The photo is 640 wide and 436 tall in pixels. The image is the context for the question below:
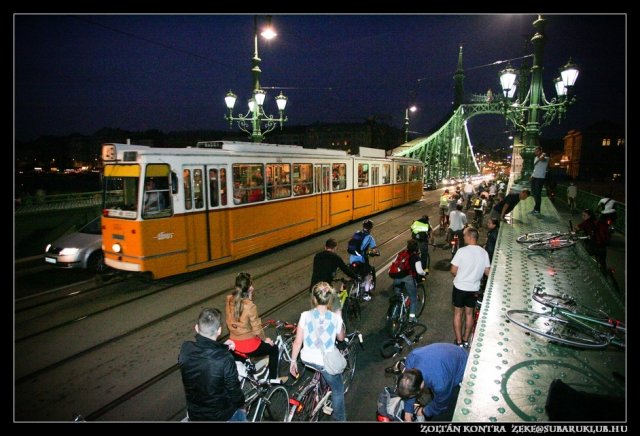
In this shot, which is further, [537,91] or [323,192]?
[323,192]

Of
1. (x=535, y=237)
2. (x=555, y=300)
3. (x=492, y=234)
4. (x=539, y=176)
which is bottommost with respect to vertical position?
(x=555, y=300)

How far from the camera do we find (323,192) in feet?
46.3

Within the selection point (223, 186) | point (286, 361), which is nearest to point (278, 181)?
point (223, 186)

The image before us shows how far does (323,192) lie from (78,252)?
8160 millimetres

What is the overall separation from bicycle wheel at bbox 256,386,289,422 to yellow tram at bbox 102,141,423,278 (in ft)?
17.0

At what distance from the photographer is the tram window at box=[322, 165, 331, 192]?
14.0 meters

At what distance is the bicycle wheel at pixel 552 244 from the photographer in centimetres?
637

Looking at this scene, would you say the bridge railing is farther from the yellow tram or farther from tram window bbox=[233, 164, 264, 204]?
→ tram window bbox=[233, 164, 264, 204]

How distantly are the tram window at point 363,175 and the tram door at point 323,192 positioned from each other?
3.13 meters

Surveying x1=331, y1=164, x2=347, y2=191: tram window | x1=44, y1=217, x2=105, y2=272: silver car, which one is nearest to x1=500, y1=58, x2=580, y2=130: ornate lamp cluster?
x1=331, y1=164, x2=347, y2=191: tram window

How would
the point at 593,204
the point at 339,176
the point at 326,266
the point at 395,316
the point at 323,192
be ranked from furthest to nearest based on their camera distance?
the point at 593,204 < the point at 339,176 < the point at 323,192 < the point at 395,316 < the point at 326,266

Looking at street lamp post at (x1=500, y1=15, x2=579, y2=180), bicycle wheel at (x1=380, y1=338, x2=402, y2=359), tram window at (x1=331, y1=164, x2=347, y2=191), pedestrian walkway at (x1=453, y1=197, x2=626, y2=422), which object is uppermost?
street lamp post at (x1=500, y1=15, x2=579, y2=180)

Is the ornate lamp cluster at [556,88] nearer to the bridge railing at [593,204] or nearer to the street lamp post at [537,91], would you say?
the street lamp post at [537,91]

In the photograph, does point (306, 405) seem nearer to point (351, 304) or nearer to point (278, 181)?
point (351, 304)
